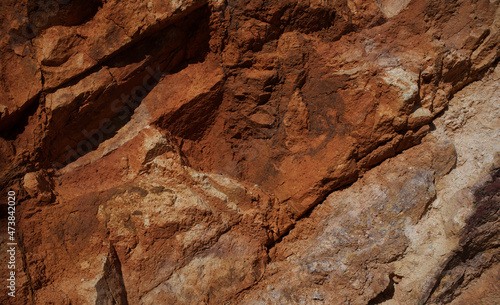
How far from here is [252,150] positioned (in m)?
4.18

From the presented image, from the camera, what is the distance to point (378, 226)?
369 cm

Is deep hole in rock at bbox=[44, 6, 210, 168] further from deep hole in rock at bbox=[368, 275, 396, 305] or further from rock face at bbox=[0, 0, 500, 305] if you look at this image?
deep hole in rock at bbox=[368, 275, 396, 305]

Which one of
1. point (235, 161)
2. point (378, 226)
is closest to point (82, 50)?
point (235, 161)

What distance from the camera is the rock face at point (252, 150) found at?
11.4 feet

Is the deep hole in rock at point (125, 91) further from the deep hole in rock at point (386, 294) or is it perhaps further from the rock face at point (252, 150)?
the deep hole in rock at point (386, 294)

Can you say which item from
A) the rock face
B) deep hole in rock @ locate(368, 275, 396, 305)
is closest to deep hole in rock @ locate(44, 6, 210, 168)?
the rock face

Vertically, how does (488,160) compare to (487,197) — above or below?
above

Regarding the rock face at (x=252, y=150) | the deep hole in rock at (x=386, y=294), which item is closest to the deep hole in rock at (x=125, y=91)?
the rock face at (x=252, y=150)

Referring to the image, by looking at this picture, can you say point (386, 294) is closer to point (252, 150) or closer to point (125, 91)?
point (252, 150)

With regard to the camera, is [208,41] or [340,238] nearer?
[340,238]

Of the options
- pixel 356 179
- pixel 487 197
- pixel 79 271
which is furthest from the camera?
pixel 356 179

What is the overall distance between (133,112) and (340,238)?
2593 mm

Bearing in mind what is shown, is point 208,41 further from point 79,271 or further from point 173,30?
point 79,271

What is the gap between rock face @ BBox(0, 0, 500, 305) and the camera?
3463mm
